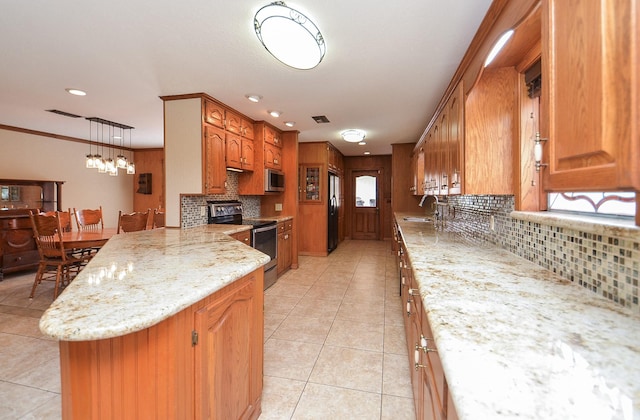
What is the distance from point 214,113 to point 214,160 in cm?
54

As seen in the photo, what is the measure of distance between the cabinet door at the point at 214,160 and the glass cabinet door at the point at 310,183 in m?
2.50

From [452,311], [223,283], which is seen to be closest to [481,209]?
[452,311]

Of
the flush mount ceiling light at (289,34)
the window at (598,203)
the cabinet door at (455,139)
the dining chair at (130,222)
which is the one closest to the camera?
the window at (598,203)

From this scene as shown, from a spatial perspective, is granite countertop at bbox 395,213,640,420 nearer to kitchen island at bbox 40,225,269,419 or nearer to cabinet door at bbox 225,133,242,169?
→ kitchen island at bbox 40,225,269,419

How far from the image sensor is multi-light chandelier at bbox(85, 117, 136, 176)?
4332mm

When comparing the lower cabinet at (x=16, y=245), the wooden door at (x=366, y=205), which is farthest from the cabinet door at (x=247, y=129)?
the wooden door at (x=366, y=205)

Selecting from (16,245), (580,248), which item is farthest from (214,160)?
(16,245)

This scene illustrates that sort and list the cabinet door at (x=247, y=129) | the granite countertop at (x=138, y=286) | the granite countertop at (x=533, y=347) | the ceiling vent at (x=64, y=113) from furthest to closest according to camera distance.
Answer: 1. the cabinet door at (x=247, y=129)
2. the ceiling vent at (x=64, y=113)
3. the granite countertop at (x=138, y=286)
4. the granite countertop at (x=533, y=347)

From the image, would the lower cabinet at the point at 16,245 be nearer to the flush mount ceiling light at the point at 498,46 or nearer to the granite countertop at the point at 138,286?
the granite countertop at the point at 138,286

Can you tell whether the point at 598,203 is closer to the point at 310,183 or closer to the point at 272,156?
the point at 272,156

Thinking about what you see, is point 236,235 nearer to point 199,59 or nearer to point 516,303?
point 199,59

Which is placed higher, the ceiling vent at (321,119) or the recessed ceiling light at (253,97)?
the ceiling vent at (321,119)

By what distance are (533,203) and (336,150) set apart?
5.50m

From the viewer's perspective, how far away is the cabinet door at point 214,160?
3.27m
